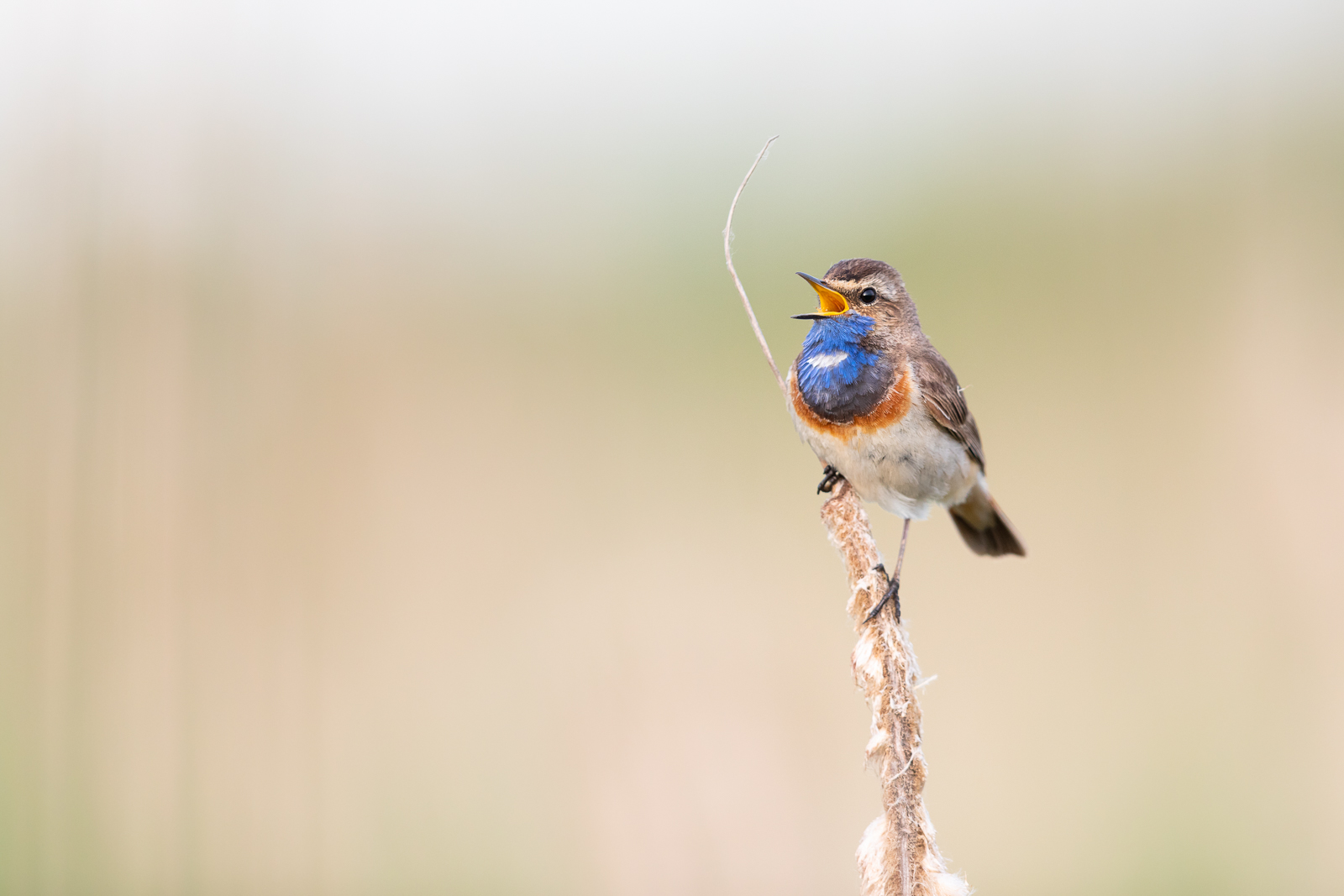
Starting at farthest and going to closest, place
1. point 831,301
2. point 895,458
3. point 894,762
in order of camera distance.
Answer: point 895,458 → point 831,301 → point 894,762

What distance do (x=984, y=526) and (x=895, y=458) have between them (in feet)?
3.49

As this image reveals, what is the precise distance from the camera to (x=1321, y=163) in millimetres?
4949

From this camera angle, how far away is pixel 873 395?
8.59 feet

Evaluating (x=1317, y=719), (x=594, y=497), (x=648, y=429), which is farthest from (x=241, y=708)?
(x=1317, y=719)

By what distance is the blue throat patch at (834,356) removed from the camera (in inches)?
101

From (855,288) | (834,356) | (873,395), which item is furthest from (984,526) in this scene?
(855,288)

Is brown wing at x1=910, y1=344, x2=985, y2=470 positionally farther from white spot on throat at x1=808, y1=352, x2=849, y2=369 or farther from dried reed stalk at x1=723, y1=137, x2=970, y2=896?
dried reed stalk at x1=723, y1=137, x2=970, y2=896

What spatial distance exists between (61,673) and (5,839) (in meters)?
0.56

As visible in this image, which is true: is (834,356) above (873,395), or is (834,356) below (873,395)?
above

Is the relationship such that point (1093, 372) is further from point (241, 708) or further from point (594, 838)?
point (241, 708)

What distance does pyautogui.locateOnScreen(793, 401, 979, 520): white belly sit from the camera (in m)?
2.62

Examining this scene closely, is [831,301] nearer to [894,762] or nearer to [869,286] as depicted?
[869,286]

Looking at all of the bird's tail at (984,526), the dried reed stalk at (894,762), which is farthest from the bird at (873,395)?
the dried reed stalk at (894,762)

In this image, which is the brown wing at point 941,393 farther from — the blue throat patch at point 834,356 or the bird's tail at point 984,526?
the bird's tail at point 984,526
